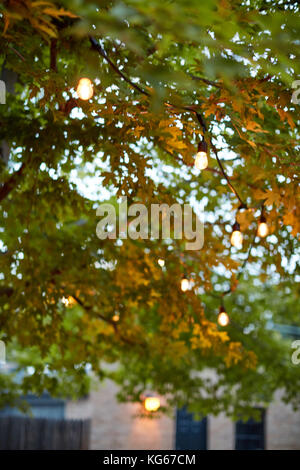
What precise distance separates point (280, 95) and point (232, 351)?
3.60m

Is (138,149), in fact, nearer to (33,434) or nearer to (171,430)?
(33,434)

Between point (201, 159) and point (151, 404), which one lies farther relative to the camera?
point (151, 404)

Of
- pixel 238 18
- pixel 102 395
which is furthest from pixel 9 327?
pixel 102 395

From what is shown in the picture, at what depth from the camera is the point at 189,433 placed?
52.4ft

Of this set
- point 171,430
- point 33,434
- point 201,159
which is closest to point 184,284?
point 201,159

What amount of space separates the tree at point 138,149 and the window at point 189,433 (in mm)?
8607

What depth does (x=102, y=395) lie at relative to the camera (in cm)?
1603

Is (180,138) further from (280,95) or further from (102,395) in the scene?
(102,395)
